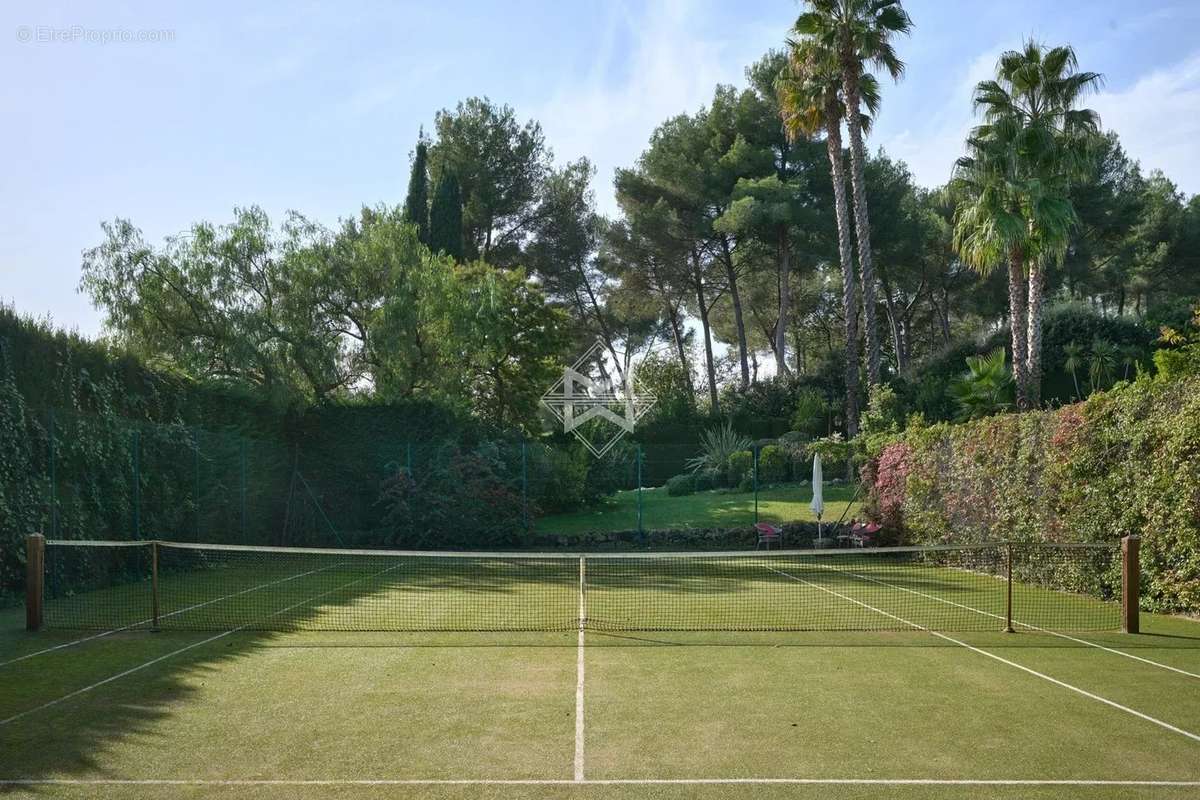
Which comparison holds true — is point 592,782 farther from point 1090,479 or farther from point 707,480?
point 707,480

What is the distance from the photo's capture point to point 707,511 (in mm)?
24469

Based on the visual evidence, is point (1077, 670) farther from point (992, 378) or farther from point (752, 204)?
point (752, 204)

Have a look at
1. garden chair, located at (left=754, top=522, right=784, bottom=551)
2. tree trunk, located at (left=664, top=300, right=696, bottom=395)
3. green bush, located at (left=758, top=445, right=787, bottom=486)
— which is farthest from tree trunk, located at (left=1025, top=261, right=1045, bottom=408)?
tree trunk, located at (left=664, top=300, right=696, bottom=395)

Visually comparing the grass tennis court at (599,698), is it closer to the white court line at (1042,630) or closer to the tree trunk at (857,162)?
the white court line at (1042,630)

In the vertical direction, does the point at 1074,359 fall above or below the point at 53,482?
above

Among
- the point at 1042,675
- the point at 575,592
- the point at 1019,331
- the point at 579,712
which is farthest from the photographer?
the point at 1019,331

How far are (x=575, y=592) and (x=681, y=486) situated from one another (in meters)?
13.9

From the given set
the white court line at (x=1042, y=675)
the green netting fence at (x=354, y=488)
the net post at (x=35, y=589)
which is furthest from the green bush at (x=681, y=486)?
the net post at (x=35, y=589)

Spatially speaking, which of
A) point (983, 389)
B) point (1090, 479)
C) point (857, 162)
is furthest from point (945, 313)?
point (1090, 479)

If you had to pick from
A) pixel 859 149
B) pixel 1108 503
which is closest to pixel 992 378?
pixel 859 149

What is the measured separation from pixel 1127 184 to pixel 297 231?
3915 centimetres

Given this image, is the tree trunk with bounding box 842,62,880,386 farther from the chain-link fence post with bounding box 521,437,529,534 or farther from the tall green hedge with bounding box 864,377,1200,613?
the chain-link fence post with bounding box 521,437,529,534

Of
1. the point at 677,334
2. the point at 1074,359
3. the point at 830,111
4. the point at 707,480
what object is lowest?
the point at 707,480

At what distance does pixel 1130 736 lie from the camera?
639 centimetres
